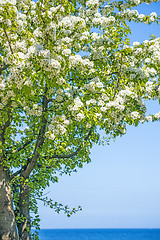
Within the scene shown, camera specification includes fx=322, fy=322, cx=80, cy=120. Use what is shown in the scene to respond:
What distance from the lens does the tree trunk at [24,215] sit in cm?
1545

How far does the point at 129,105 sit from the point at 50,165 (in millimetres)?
6002

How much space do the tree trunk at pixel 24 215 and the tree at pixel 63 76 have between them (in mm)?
47

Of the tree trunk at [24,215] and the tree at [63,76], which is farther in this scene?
the tree trunk at [24,215]

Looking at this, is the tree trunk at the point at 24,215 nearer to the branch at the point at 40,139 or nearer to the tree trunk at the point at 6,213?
the branch at the point at 40,139

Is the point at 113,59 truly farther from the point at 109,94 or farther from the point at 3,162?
the point at 3,162

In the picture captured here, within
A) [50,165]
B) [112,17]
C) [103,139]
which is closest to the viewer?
[112,17]

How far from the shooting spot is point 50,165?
15789 millimetres

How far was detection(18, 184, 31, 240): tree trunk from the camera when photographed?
15.4 metres

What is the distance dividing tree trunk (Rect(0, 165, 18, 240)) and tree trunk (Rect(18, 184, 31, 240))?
1526 mm

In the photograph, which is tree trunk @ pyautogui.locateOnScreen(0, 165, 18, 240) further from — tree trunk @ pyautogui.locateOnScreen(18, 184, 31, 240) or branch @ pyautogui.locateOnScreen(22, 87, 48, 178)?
tree trunk @ pyautogui.locateOnScreen(18, 184, 31, 240)

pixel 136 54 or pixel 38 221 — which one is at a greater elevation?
pixel 136 54

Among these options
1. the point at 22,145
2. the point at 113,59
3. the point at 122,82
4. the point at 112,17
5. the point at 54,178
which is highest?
the point at 112,17

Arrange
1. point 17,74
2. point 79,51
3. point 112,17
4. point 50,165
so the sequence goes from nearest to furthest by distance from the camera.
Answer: point 17,74 < point 112,17 < point 79,51 < point 50,165

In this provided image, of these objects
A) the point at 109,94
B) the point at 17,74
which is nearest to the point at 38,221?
the point at 109,94
